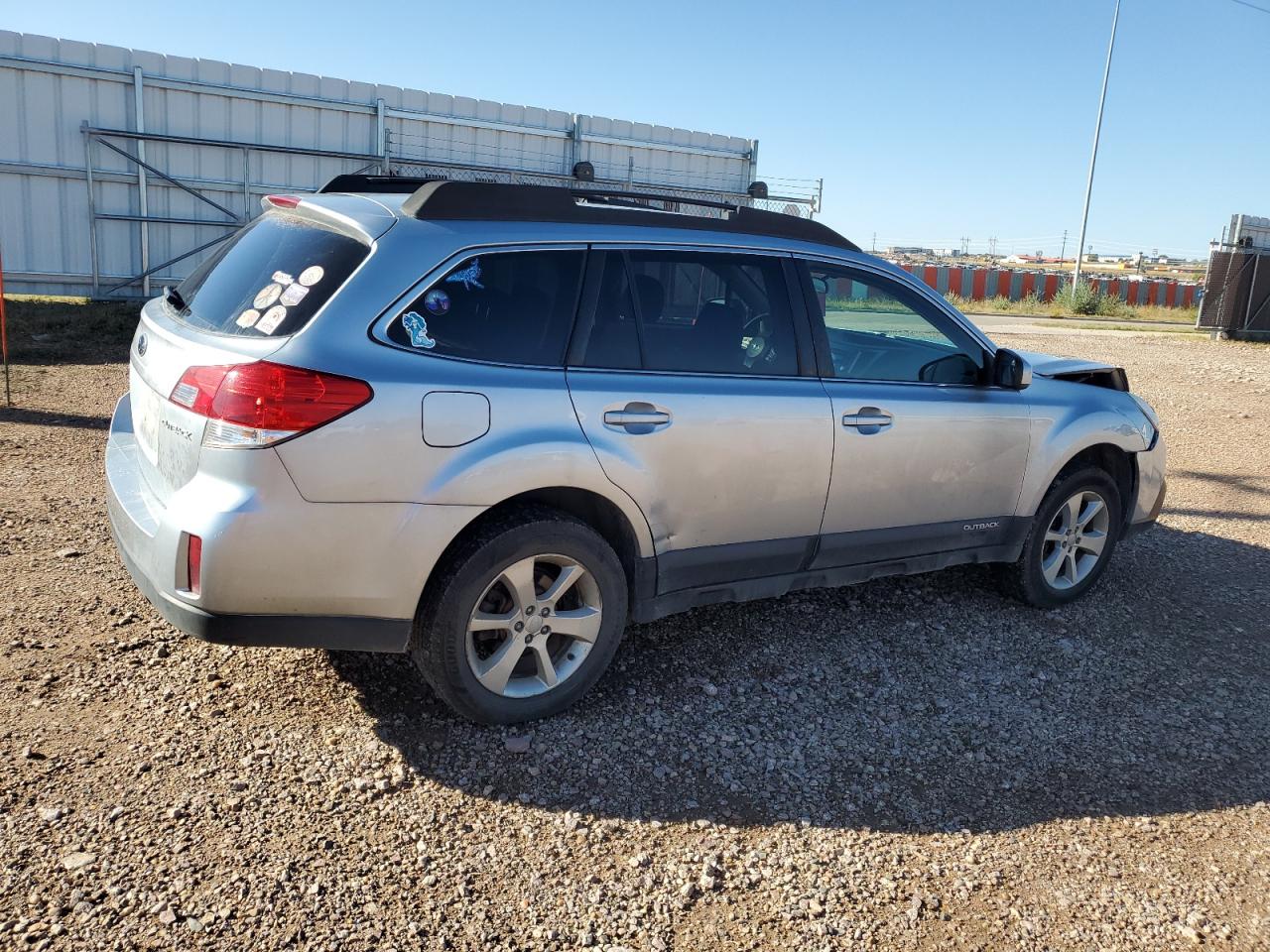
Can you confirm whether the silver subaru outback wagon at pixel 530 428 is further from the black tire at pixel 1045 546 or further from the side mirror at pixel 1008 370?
the black tire at pixel 1045 546

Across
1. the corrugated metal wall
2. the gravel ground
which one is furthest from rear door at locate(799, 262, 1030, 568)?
the corrugated metal wall

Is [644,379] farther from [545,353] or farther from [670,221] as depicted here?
[670,221]

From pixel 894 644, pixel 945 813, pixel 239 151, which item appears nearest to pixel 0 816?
pixel 945 813

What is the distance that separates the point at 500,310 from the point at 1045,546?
10.2 ft

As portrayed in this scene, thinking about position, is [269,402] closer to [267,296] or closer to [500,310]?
[267,296]

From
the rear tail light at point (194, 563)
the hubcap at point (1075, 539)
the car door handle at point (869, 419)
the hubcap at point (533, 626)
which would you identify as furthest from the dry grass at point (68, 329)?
the hubcap at point (1075, 539)

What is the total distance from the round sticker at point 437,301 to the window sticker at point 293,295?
37 centimetres

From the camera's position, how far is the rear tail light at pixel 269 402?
3041 mm

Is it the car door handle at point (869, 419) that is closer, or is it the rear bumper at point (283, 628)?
the rear bumper at point (283, 628)

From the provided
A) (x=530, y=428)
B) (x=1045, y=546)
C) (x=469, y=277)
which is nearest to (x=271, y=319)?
(x=469, y=277)

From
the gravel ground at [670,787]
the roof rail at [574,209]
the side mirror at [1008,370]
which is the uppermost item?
the roof rail at [574,209]

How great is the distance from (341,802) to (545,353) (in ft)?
5.22

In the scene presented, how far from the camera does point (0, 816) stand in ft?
9.72

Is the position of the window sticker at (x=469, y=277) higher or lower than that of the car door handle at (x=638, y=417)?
higher
